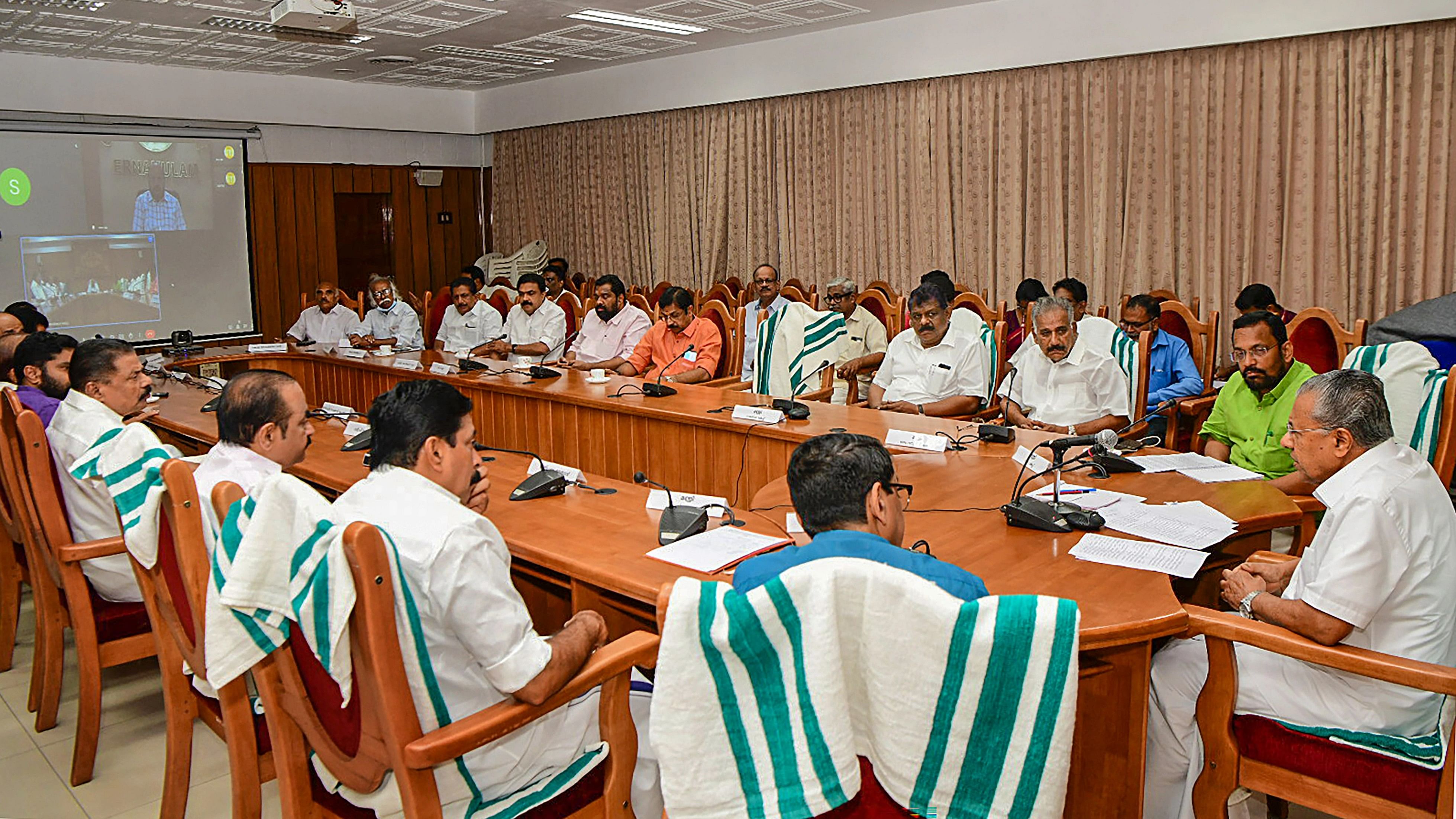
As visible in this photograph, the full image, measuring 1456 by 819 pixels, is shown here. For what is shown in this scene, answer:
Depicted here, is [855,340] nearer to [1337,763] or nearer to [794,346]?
[794,346]

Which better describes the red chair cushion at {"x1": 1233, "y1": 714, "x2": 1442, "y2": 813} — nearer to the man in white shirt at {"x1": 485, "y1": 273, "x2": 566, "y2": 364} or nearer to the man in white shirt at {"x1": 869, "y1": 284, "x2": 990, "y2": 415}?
the man in white shirt at {"x1": 869, "y1": 284, "x2": 990, "y2": 415}

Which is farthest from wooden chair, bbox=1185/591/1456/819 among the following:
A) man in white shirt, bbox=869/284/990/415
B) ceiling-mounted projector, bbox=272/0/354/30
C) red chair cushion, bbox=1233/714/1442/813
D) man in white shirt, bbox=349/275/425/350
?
man in white shirt, bbox=349/275/425/350

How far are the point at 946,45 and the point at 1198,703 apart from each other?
6163 mm

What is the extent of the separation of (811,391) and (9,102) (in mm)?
7099

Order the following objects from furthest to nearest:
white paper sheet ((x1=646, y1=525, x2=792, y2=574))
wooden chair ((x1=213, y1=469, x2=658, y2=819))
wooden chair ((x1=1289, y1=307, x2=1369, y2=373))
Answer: wooden chair ((x1=1289, y1=307, x2=1369, y2=373)), white paper sheet ((x1=646, y1=525, x2=792, y2=574)), wooden chair ((x1=213, y1=469, x2=658, y2=819))

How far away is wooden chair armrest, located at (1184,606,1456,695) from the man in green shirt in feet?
5.57

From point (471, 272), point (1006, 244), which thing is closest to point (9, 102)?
point (471, 272)

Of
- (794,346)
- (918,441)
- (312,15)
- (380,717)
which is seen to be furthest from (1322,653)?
(312,15)

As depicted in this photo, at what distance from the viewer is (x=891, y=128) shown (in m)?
7.76

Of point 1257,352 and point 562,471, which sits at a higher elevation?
point 1257,352

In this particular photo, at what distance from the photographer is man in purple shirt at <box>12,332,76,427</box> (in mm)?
3545

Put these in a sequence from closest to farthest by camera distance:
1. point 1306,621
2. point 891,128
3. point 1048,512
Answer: point 1306,621, point 1048,512, point 891,128

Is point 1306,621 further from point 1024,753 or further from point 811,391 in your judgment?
point 811,391

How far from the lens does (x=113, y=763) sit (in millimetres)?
2836
